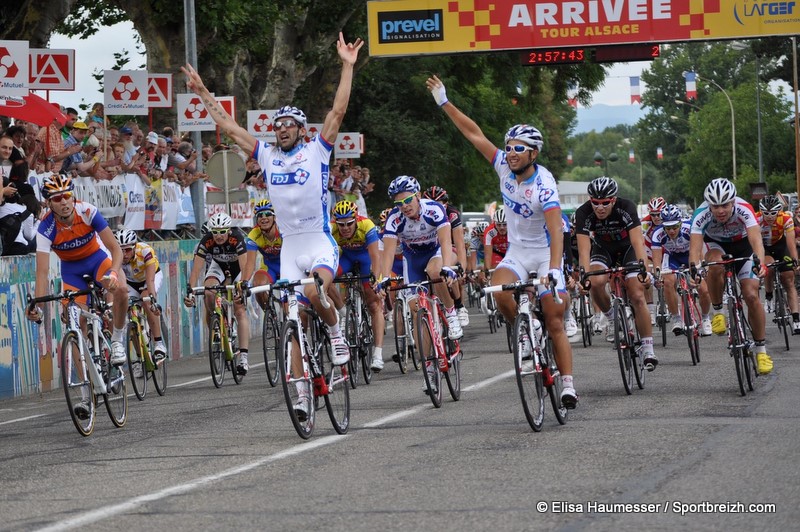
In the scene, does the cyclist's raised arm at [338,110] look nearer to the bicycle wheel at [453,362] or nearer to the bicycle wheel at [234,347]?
the bicycle wheel at [453,362]

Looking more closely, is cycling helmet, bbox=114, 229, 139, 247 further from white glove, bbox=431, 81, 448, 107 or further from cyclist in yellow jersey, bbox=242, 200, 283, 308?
white glove, bbox=431, 81, 448, 107

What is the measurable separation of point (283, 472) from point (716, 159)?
111 meters

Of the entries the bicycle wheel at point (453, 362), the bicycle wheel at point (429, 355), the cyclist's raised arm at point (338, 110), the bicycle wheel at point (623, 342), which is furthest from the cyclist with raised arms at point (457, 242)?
the cyclist's raised arm at point (338, 110)

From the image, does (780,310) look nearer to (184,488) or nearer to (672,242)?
(672,242)

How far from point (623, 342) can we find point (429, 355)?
1738 mm

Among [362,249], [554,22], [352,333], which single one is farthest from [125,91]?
[554,22]

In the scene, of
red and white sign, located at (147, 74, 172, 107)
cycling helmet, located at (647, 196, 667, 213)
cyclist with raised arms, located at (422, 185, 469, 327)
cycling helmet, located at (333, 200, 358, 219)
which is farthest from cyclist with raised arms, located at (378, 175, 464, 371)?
red and white sign, located at (147, 74, 172, 107)

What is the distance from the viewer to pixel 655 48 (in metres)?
32.8

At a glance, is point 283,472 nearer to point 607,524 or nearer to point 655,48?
point 607,524

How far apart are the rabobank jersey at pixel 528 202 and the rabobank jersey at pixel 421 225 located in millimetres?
3894

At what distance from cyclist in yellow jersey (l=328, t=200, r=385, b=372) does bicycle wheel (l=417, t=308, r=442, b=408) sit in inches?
107

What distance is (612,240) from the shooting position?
559 inches

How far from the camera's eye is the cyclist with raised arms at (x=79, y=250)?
12.4 meters

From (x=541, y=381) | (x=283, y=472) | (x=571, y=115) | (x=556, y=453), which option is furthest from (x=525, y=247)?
(x=571, y=115)
